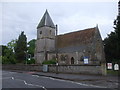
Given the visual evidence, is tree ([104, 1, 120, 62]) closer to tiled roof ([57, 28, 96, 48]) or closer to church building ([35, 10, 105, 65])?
church building ([35, 10, 105, 65])

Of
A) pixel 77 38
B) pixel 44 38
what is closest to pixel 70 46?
pixel 77 38

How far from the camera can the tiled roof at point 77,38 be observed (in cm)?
4619

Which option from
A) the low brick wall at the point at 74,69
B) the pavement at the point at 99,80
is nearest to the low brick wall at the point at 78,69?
the low brick wall at the point at 74,69

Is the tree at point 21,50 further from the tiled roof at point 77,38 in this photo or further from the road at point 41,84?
the road at point 41,84

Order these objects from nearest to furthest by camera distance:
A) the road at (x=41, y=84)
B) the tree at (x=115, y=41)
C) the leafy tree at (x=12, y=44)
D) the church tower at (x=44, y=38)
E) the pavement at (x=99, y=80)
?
the road at (x=41, y=84) < the pavement at (x=99, y=80) < the tree at (x=115, y=41) < the church tower at (x=44, y=38) < the leafy tree at (x=12, y=44)

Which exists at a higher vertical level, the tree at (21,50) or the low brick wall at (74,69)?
the tree at (21,50)

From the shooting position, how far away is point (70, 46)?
A: 161 ft

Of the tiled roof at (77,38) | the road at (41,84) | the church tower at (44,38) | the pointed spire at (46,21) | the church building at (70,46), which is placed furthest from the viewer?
the pointed spire at (46,21)

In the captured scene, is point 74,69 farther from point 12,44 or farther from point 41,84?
point 12,44

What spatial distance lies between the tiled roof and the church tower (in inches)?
136

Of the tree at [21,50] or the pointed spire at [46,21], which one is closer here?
the pointed spire at [46,21]

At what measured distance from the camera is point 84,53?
142ft

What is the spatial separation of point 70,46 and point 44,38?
32.2ft

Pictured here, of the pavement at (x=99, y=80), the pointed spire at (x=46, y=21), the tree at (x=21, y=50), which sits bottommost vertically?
the pavement at (x=99, y=80)
